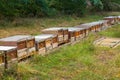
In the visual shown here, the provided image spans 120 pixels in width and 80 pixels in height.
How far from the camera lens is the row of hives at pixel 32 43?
9522 millimetres

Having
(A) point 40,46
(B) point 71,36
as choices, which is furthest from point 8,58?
(B) point 71,36

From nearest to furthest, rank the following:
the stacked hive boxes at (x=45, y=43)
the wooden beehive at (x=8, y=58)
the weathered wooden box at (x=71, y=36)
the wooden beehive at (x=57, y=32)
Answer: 1. the wooden beehive at (x=8, y=58)
2. the stacked hive boxes at (x=45, y=43)
3. the wooden beehive at (x=57, y=32)
4. the weathered wooden box at (x=71, y=36)

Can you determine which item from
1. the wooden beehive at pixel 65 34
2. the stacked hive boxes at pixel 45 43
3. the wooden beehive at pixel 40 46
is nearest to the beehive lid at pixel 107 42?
the wooden beehive at pixel 65 34

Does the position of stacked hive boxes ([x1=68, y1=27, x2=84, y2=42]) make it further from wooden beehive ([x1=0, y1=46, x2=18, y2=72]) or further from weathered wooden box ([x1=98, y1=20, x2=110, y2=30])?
wooden beehive ([x1=0, y1=46, x2=18, y2=72])

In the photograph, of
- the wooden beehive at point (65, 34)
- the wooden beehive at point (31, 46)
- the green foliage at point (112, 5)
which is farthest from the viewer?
the green foliage at point (112, 5)

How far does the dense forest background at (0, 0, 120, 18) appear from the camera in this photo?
20878 mm

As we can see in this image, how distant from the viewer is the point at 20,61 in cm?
1080

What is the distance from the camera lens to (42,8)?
2336 cm

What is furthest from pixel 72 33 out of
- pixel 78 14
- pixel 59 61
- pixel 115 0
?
pixel 115 0

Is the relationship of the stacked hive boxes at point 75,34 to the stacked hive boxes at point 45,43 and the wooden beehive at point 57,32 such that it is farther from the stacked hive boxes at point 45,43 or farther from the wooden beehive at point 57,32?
the stacked hive boxes at point 45,43

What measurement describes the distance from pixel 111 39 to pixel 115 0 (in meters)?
18.2

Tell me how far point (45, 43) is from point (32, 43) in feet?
2.86

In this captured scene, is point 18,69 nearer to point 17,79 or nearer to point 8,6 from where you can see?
point 17,79

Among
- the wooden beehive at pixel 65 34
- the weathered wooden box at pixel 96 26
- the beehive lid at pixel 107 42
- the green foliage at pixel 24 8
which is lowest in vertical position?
the beehive lid at pixel 107 42
